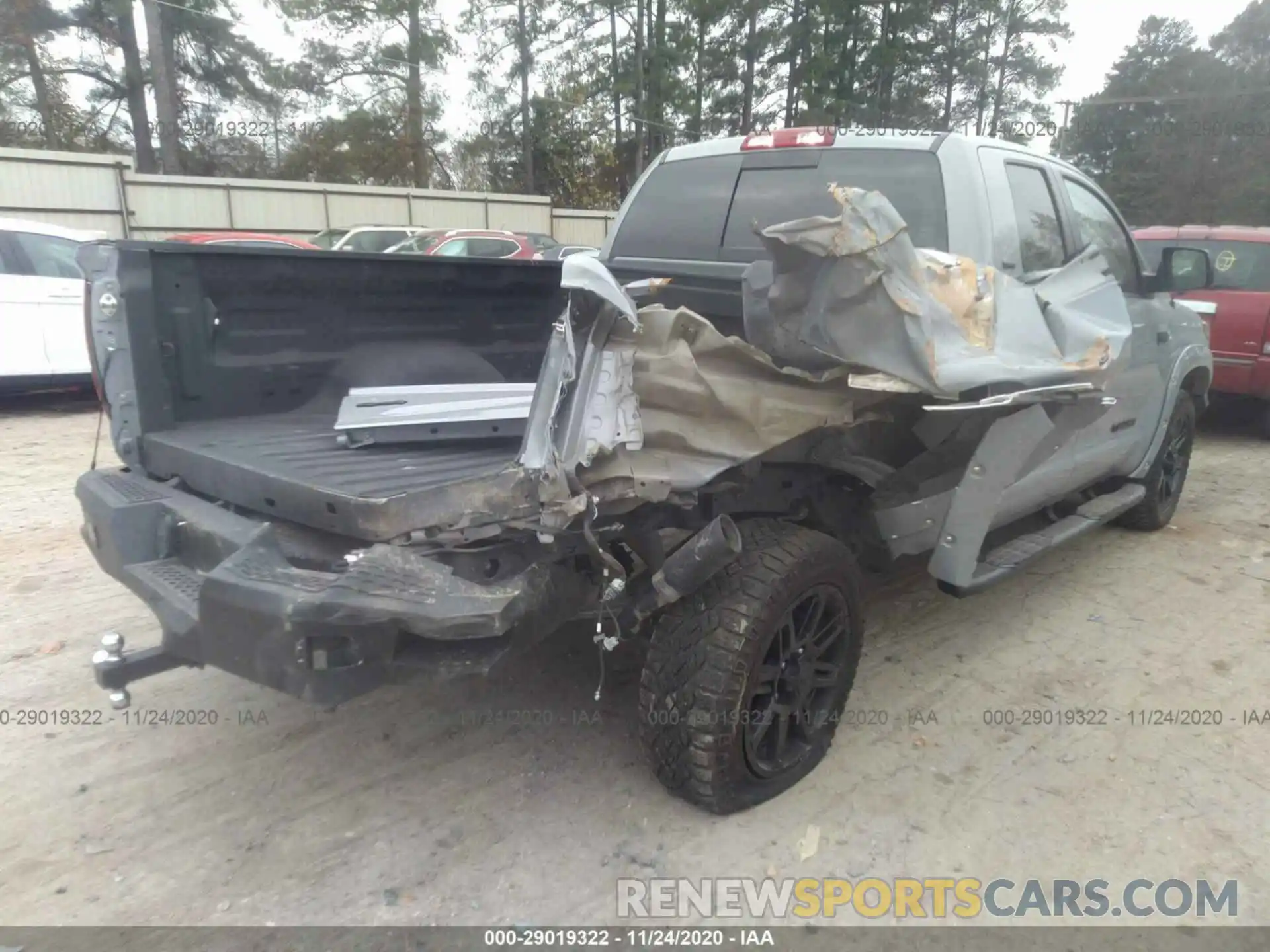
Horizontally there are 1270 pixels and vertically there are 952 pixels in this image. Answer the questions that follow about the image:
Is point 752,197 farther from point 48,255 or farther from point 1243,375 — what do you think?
point 48,255

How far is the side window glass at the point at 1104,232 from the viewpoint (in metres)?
4.25

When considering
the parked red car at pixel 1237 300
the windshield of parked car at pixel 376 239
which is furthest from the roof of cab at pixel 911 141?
the windshield of parked car at pixel 376 239

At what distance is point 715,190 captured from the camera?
4078mm

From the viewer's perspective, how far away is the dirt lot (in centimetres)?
256

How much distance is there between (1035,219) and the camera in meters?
3.78

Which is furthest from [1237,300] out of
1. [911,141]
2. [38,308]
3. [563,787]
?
[38,308]

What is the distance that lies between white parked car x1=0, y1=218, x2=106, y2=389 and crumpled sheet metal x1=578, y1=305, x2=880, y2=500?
786 centimetres

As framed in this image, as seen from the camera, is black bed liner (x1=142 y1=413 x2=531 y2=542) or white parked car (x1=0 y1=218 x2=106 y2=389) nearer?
black bed liner (x1=142 y1=413 x2=531 y2=542)

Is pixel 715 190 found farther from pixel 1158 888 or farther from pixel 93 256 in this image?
pixel 1158 888

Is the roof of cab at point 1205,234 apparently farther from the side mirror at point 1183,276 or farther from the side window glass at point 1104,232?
the side window glass at point 1104,232

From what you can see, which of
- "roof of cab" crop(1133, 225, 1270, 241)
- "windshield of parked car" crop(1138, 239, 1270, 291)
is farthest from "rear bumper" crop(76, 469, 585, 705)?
"roof of cab" crop(1133, 225, 1270, 241)

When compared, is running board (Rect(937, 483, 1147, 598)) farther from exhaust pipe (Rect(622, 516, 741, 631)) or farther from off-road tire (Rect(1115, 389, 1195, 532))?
exhaust pipe (Rect(622, 516, 741, 631))

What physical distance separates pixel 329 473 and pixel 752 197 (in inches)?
89.4

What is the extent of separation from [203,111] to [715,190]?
95.2 ft
